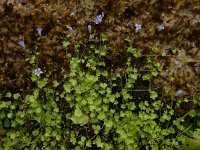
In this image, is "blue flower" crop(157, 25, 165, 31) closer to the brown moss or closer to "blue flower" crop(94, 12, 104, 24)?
the brown moss

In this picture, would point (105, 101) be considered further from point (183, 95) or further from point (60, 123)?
point (183, 95)

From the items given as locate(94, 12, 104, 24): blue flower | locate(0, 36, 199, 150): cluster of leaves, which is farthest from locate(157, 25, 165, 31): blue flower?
locate(94, 12, 104, 24): blue flower

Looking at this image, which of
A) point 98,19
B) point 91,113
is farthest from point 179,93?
point 98,19

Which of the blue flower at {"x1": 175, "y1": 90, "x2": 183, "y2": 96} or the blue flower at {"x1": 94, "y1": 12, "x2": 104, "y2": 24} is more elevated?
the blue flower at {"x1": 94, "y1": 12, "x2": 104, "y2": 24}

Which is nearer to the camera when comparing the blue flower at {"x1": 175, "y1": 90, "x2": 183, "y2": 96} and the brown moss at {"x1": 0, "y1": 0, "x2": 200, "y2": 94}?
the brown moss at {"x1": 0, "y1": 0, "x2": 200, "y2": 94}

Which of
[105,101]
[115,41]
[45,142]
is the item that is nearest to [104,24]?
[115,41]

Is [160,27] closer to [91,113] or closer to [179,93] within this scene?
[179,93]

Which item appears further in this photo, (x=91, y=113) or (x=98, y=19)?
(x=91, y=113)

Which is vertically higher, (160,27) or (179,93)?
(160,27)

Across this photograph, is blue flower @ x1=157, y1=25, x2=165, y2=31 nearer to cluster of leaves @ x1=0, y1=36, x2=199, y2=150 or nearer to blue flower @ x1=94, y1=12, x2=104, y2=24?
cluster of leaves @ x1=0, y1=36, x2=199, y2=150
